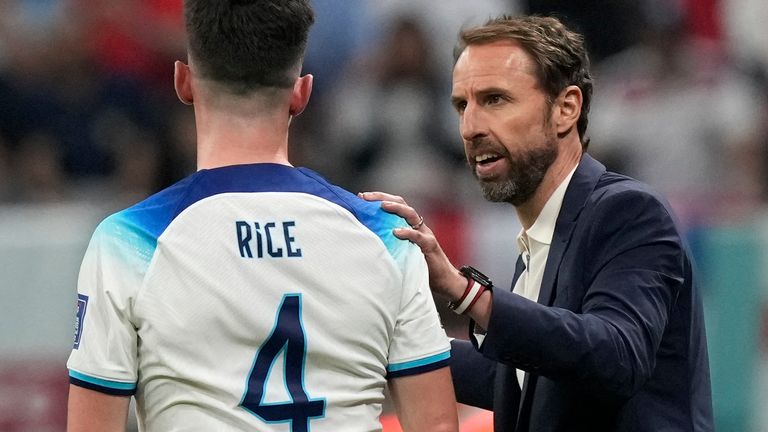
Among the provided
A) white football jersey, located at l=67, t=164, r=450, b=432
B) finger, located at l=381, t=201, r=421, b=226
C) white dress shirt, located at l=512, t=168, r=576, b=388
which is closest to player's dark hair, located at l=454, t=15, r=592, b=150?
white dress shirt, located at l=512, t=168, r=576, b=388

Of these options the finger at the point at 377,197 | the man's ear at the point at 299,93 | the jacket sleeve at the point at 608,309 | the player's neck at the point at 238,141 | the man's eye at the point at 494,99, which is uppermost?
the man's ear at the point at 299,93

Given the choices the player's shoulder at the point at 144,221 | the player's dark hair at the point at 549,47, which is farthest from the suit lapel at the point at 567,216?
the player's shoulder at the point at 144,221

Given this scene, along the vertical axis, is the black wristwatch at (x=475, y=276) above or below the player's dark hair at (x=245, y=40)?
below

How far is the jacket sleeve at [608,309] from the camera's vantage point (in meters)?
2.56

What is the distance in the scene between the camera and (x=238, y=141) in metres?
2.27

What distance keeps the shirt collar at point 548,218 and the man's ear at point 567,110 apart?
14 centimetres

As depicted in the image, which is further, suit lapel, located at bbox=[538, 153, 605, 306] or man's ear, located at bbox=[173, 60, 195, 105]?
suit lapel, located at bbox=[538, 153, 605, 306]

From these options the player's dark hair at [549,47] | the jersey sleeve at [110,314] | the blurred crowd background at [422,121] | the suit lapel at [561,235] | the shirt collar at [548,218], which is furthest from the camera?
the blurred crowd background at [422,121]

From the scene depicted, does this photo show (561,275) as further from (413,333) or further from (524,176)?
(413,333)

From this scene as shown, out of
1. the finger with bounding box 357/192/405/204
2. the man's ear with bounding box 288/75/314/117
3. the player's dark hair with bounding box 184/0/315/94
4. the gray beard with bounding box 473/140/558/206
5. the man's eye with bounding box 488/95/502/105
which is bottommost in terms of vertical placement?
the gray beard with bounding box 473/140/558/206

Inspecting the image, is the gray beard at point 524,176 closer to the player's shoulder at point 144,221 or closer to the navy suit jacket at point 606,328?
the navy suit jacket at point 606,328

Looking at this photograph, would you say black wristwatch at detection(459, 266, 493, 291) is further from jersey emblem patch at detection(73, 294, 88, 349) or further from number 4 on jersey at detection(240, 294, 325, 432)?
jersey emblem patch at detection(73, 294, 88, 349)

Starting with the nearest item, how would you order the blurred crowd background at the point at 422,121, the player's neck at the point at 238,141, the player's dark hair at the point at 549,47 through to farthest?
the player's neck at the point at 238,141
the player's dark hair at the point at 549,47
the blurred crowd background at the point at 422,121

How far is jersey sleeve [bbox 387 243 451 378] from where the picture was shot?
7.56 ft
